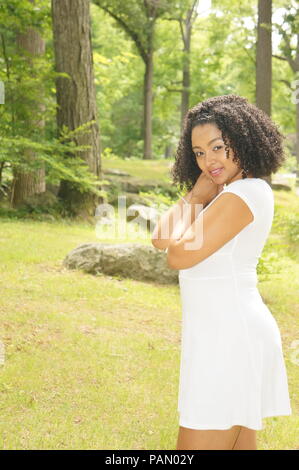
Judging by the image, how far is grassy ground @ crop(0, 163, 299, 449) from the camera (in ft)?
14.1

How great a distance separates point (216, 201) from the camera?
2553mm

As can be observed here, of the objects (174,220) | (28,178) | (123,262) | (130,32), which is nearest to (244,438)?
(174,220)

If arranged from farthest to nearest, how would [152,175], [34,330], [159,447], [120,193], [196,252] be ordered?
[152,175] → [120,193] → [34,330] → [159,447] → [196,252]

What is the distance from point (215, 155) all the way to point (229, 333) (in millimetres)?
833

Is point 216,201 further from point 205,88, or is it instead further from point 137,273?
point 205,88

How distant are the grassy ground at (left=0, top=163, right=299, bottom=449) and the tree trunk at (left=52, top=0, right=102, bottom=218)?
3.67 m

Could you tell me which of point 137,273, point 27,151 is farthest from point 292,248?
point 27,151

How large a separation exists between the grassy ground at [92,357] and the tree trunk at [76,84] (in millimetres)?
3672

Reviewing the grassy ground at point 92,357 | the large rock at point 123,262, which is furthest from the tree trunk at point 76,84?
the large rock at point 123,262

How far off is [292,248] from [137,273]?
4.64 meters

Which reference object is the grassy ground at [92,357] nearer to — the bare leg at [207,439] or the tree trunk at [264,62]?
the bare leg at [207,439]

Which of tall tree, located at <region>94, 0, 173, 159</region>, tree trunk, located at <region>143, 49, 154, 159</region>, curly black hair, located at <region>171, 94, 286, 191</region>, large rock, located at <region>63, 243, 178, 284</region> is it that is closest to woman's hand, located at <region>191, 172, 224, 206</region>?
curly black hair, located at <region>171, 94, 286, 191</region>

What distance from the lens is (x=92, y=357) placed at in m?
5.57

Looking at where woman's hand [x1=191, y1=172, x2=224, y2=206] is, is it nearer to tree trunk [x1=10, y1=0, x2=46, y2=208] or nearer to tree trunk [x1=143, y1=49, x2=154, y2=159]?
tree trunk [x1=10, y1=0, x2=46, y2=208]
